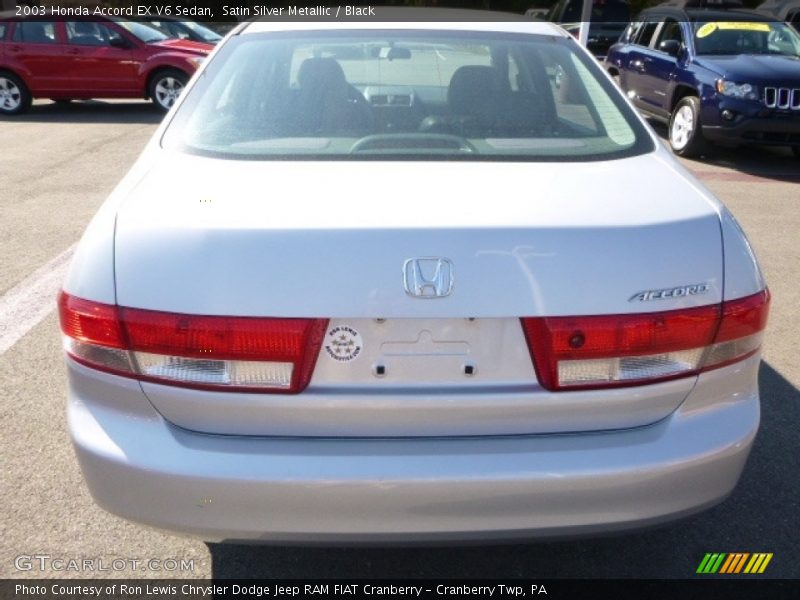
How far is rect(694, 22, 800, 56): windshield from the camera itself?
10383mm

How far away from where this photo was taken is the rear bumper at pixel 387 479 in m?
2.13

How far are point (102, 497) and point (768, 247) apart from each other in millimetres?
5492

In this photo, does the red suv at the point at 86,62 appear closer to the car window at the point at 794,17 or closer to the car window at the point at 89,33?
the car window at the point at 89,33

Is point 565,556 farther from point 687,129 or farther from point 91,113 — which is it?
point 91,113

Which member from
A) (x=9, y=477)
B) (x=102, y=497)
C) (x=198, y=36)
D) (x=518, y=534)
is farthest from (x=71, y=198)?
(x=198, y=36)

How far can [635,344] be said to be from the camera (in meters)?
2.17

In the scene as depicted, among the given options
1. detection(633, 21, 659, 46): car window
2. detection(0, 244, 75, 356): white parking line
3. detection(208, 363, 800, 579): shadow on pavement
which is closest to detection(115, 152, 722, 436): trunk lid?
detection(208, 363, 800, 579): shadow on pavement

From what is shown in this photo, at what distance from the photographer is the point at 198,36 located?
15828 mm

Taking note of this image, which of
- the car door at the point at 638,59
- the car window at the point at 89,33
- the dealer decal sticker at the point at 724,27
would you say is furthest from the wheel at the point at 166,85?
the dealer decal sticker at the point at 724,27

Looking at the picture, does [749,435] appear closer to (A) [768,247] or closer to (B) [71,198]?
(A) [768,247]

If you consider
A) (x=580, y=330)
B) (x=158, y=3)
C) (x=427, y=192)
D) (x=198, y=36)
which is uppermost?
(x=427, y=192)

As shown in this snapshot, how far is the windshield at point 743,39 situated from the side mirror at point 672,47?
0.23 meters

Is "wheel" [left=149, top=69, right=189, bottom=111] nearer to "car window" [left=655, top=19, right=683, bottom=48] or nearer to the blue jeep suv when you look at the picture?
the blue jeep suv

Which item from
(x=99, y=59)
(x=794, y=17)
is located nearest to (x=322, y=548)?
(x=99, y=59)
